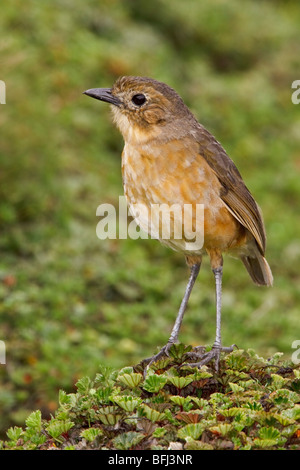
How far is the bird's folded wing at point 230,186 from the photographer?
4781 millimetres

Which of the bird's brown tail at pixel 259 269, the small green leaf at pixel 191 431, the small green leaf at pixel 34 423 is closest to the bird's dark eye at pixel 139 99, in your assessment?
the bird's brown tail at pixel 259 269

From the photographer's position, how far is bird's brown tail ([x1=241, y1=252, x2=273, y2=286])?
17.4 feet

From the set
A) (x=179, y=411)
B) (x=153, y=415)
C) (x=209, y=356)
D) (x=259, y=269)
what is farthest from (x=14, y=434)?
(x=259, y=269)

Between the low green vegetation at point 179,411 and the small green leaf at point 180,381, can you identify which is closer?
the low green vegetation at point 179,411

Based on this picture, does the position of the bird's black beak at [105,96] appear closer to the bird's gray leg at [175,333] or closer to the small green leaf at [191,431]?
the bird's gray leg at [175,333]

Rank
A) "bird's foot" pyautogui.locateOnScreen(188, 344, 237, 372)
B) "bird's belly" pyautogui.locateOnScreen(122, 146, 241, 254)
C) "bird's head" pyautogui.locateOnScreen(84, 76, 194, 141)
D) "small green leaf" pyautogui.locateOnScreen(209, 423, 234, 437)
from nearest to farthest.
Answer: "small green leaf" pyautogui.locateOnScreen(209, 423, 234, 437), "bird's foot" pyautogui.locateOnScreen(188, 344, 237, 372), "bird's belly" pyautogui.locateOnScreen(122, 146, 241, 254), "bird's head" pyautogui.locateOnScreen(84, 76, 194, 141)

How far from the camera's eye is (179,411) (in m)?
3.53

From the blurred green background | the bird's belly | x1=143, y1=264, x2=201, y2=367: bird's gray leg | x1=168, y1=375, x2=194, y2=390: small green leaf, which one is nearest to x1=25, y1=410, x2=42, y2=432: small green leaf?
x1=168, y1=375, x2=194, y2=390: small green leaf

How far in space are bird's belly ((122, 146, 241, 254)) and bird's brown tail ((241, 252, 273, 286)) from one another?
0.65 metres

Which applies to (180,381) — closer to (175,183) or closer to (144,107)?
(175,183)

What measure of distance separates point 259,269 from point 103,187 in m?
3.85

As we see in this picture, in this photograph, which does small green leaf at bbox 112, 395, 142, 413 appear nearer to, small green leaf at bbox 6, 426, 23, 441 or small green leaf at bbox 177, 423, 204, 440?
small green leaf at bbox 177, 423, 204, 440

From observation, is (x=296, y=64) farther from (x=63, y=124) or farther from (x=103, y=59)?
(x=63, y=124)
